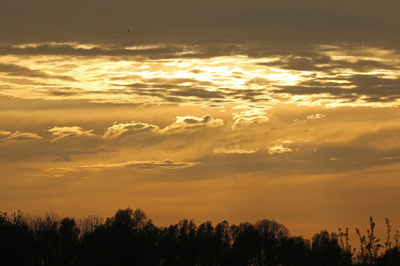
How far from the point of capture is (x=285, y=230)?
12544cm

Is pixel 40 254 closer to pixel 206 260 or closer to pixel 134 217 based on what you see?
pixel 134 217

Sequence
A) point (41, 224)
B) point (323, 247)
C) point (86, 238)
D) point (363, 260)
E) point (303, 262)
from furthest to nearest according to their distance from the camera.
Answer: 1. point (323, 247)
2. point (303, 262)
3. point (41, 224)
4. point (86, 238)
5. point (363, 260)

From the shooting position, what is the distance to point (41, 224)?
315 feet

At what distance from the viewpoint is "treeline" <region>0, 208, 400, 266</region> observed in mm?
68875

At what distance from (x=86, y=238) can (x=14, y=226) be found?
53.6 ft

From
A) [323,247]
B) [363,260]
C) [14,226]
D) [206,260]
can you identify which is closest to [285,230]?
[323,247]

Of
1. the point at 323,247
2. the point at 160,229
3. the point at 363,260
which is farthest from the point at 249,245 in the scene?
the point at 363,260

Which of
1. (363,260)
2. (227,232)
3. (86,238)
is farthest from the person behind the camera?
→ (227,232)

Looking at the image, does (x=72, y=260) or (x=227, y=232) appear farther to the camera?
(x=227, y=232)

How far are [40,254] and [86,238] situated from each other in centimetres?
894

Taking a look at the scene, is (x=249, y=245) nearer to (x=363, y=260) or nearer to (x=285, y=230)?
(x=285, y=230)

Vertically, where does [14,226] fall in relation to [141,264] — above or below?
above

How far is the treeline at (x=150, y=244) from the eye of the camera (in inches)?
2712

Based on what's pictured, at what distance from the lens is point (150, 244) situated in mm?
102375
